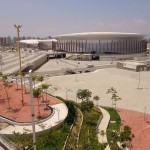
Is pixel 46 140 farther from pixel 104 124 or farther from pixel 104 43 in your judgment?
pixel 104 43

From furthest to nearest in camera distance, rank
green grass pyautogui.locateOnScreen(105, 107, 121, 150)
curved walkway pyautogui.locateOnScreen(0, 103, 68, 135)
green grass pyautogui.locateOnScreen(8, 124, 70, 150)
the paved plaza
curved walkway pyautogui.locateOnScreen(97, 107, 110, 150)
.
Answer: the paved plaza, curved walkway pyautogui.locateOnScreen(97, 107, 110, 150), green grass pyautogui.locateOnScreen(105, 107, 121, 150), curved walkway pyautogui.locateOnScreen(0, 103, 68, 135), green grass pyautogui.locateOnScreen(8, 124, 70, 150)

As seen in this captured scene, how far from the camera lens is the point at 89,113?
31.7 metres

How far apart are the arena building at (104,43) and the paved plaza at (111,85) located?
42.2m

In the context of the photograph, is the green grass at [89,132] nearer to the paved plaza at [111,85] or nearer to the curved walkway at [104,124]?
the curved walkway at [104,124]

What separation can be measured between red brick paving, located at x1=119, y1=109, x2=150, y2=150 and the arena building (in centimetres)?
7830

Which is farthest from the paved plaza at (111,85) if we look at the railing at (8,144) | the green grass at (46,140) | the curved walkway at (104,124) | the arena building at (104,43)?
the arena building at (104,43)

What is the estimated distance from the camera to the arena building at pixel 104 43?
112m

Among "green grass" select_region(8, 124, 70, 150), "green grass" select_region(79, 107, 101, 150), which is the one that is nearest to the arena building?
"green grass" select_region(79, 107, 101, 150)

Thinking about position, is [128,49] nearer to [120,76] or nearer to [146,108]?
[120,76]

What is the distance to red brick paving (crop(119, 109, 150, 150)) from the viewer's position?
24625 mm

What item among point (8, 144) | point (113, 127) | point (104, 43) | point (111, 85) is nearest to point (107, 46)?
point (104, 43)

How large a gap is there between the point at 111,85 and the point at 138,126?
23.1 meters

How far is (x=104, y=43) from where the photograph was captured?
112125 millimetres

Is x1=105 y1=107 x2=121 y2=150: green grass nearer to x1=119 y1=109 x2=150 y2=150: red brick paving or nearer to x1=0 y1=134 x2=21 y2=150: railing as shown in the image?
x1=119 y1=109 x2=150 y2=150: red brick paving
